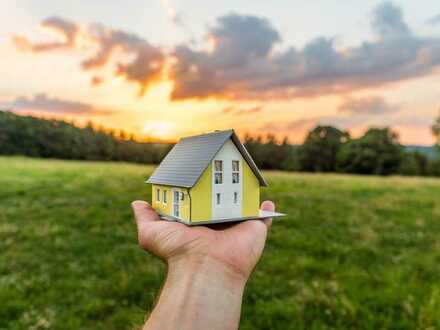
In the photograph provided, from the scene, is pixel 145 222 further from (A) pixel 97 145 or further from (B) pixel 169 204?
(A) pixel 97 145

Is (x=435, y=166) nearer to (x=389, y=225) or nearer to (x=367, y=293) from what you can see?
(x=389, y=225)

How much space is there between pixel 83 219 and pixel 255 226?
33.1 ft

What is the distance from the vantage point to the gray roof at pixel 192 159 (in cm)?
329

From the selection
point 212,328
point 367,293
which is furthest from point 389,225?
point 212,328

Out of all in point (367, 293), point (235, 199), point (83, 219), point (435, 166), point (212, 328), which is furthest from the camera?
point (435, 166)

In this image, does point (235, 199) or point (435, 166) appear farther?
point (435, 166)

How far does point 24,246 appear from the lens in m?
10.1

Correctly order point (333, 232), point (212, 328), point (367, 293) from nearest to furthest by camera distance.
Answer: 1. point (212, 328)
2. point (367, 293)
3. point (333, 232)

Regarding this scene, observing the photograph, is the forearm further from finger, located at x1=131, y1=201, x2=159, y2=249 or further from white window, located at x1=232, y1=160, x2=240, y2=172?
white window, located at x1=232, y1=160, x2=240, y2=172

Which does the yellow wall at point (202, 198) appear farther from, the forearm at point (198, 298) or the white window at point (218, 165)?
the forearm at point (198, 298)

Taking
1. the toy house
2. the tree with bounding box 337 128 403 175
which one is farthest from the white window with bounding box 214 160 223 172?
the tree with bounding box 337 128 403 175

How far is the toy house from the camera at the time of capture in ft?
10.9

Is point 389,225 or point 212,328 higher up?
point 212,328

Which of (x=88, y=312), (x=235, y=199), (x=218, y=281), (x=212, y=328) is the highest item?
(x=235, y=199)
